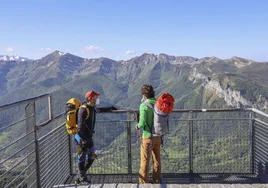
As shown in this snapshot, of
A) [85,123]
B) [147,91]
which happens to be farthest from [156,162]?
[85,123]

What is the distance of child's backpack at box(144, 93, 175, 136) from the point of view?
20.8 ft

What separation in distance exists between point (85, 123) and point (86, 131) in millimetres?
183

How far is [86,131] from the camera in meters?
6.58

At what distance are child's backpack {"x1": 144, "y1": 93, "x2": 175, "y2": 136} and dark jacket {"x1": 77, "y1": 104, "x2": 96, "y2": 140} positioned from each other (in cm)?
114

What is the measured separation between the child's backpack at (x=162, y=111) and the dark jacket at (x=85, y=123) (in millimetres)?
1137

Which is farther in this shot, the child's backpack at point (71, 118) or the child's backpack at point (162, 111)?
the child's backpack at point (71, 118)

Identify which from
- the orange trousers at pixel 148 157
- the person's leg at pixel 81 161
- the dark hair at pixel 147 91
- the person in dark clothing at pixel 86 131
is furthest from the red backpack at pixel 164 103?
the person's leg at pixel 81 161

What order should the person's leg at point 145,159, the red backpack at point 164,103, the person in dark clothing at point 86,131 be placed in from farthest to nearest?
the person's leg at point 145,159 → the person in dark clothing at point 86,131 → the red backpack at point 164,103

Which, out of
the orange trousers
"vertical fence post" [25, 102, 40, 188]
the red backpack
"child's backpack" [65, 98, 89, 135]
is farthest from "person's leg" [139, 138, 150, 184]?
"vertical fence post" [25, 102, 40, 188]

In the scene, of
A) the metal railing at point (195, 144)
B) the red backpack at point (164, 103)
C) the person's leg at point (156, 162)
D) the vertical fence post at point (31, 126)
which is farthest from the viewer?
the metal railing at point (195, 144)

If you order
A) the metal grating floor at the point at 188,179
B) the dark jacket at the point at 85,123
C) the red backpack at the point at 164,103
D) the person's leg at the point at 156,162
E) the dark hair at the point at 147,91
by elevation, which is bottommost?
the metal grating floor at the point at 188,179

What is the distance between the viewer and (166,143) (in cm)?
941

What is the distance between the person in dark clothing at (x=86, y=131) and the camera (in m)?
6.44

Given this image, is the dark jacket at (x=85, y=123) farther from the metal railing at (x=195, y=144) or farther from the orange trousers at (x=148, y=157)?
the orange trousers at (x=148, y=157)
